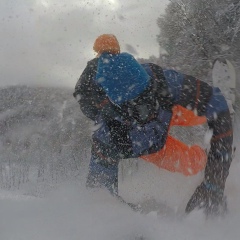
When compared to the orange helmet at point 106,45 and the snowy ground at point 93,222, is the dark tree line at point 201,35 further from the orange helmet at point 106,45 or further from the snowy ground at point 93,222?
the snowy ground at point 93,222

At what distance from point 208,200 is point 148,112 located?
798mm

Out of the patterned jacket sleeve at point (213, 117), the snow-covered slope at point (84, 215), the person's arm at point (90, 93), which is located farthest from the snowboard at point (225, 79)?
the person's arm at point (90, 93)

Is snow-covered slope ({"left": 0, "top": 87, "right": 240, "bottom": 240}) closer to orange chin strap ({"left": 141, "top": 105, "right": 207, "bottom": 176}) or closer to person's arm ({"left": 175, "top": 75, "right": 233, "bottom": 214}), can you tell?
person's arm ({"left": 175, "top": 75, "right": 233, "bottom": 214})

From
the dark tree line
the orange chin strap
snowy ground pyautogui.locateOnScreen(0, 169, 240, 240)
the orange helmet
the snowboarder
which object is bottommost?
snowy ground pyautogui.locateOnScreen(0, 169, 240, 240)

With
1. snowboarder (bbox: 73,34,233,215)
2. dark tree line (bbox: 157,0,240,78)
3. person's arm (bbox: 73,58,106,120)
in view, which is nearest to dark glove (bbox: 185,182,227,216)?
snowboarder (bbox: 73,34,233,215)

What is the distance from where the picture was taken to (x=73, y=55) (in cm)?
1385

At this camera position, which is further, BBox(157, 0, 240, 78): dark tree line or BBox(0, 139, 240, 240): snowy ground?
BBox(157, 0, 240, 78): dark tree line

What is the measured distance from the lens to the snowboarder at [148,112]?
2.92 meters

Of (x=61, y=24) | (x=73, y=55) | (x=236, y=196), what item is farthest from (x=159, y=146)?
(x=61, y=24)

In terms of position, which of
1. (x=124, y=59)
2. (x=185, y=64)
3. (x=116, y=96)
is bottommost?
(x=116, y=96)

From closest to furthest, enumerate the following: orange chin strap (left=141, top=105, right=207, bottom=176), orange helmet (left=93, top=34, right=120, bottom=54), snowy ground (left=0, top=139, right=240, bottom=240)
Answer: snowy ground (left=0, top=139, right=240, bottom=240) < orange helmet (left=93, top=34, right=120, bottom=54) < orange chin strap (left=141, top=105, right=207, bottom=176)

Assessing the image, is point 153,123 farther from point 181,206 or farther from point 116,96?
point 181,206

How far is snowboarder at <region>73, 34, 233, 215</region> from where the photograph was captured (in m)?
2.92

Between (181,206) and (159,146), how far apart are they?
551 mm
